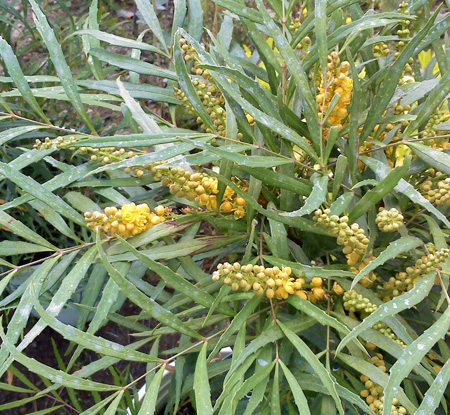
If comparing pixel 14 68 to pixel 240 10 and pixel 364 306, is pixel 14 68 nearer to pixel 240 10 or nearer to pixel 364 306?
pixel 240 10

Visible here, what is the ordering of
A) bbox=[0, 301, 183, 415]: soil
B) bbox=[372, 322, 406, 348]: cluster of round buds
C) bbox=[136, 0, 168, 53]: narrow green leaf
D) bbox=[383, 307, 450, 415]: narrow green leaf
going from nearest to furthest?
bbox=[383, 307, 450, 415]: narrow green leaf, bbox=[372, 322, 406, 348]: cluster of round buds, bbox=[136, 0, 168, 53]: narrow green leaf, bbox=[0, 301, 183, 415]: soil

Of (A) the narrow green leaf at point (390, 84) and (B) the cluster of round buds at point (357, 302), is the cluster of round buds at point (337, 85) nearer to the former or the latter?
(A) the narrow green leaf at point (390, 84)

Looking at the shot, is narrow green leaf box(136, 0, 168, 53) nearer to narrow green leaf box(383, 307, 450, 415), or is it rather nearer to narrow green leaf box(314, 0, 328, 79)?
narrow green leaf box(314, 0, 328, 79)

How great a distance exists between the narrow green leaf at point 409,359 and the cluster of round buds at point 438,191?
0.14 meters

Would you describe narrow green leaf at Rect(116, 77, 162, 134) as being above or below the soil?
above

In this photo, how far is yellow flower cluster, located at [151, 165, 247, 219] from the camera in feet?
1.84

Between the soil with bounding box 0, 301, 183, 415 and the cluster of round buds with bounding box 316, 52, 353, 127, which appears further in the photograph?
the soil with bounding box 0, 301, 183, 415

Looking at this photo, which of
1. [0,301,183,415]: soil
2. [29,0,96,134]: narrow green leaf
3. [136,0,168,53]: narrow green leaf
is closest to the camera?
[29,0,96,134]: narrow green leaf

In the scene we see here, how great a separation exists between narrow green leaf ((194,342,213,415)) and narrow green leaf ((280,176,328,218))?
0.63ft

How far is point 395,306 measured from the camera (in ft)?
1.57

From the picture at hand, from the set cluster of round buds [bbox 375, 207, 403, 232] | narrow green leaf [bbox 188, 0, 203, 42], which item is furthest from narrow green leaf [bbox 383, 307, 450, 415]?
narrow green leaf [bbox 188, 0, 203, 42]

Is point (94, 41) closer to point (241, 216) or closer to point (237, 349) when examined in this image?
point (241, 216)

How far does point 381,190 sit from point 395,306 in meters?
0.12

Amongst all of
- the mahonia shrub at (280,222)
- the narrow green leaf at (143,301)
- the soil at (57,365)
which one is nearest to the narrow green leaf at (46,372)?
the mahonia shrub at (280,222)
